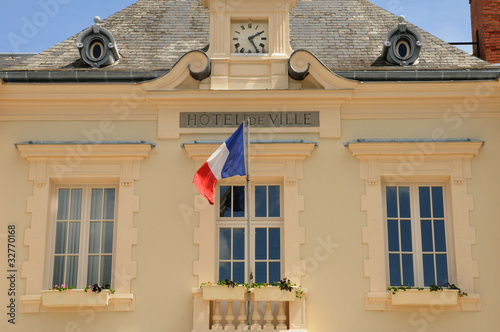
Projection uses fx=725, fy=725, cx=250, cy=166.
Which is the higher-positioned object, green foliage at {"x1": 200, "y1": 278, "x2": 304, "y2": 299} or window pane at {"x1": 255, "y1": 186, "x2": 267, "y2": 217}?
window pane at {"x1": 255, "y1": 186, "x2": 267, "y2": 217}

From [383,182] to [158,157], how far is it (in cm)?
366

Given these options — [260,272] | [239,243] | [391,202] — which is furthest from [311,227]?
[391,202]

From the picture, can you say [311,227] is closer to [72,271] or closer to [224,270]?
[224,270]

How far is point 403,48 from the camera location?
12.6m

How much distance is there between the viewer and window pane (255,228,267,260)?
450 inches

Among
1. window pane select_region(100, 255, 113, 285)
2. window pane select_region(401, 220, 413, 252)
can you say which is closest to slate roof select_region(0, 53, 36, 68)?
window pane select_region(100, 255, 113, 285)

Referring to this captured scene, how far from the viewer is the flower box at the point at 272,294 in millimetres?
10680

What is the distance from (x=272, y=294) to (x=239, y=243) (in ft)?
3.86

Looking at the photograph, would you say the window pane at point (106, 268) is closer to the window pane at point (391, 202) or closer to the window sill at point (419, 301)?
the window sill at point (419, 301)

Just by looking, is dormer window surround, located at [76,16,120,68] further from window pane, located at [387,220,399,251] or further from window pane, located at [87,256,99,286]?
window pane, located at [387,220,399,251]

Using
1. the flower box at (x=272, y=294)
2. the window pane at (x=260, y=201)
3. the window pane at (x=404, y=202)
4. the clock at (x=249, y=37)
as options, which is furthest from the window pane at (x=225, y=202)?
the window pane at (x=404, y=202)

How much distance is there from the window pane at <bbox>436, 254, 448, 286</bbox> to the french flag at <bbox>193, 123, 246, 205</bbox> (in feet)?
11.2

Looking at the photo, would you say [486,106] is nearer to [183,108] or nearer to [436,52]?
[436,52]

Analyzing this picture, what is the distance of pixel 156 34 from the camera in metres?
13.5
